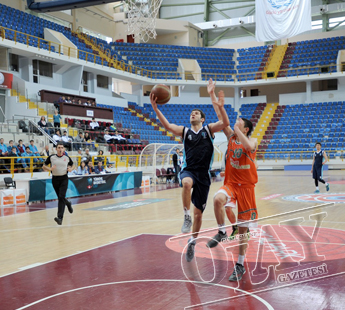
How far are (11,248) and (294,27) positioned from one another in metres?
26.1

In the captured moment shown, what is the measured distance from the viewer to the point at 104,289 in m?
4.36

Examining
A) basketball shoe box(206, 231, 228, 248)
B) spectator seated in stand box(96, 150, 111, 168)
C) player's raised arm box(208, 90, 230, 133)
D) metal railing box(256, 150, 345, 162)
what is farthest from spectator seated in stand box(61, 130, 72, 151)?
metal railing box(256, 150, 345, 162)

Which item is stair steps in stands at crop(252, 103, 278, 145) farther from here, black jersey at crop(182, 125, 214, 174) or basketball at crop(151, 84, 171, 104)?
black jersey at crop(182, 125, 214, 174)

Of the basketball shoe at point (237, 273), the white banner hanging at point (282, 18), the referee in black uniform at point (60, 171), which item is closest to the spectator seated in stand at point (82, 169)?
the referee in black uniform at point (60, 171)

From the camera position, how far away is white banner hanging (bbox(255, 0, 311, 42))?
1097 inches

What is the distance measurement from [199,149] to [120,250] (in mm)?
2118

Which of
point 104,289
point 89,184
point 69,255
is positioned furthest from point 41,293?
point 89,184

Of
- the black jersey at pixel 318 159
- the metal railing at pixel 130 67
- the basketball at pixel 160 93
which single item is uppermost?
→ the metal railing at pixel 130 67

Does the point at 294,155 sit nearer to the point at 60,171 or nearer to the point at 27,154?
the point at 27,154

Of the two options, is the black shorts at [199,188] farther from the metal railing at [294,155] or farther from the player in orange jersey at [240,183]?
the metal railing at [294,155]

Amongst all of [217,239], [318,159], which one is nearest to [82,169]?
[318,159]

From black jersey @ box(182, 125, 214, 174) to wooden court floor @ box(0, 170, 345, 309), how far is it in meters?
0.89

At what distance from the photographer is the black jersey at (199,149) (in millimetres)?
5320

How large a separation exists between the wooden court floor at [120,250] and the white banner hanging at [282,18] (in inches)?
742
